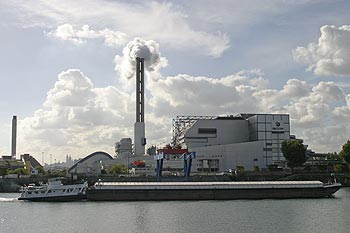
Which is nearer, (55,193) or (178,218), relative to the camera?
(178,218)

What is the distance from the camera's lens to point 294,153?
125250mm

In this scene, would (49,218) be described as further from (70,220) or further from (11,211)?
(11,211)

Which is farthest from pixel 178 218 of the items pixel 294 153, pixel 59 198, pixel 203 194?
pixel 294 153

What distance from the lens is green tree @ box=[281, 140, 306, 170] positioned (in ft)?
411

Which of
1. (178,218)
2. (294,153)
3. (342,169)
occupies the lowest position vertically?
(178,218)

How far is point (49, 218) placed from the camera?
5559 cm

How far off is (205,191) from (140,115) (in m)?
82.5

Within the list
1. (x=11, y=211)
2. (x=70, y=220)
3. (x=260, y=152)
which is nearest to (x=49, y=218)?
(x=70, y=220)

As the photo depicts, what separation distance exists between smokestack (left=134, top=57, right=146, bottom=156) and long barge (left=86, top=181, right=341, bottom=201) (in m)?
77.2

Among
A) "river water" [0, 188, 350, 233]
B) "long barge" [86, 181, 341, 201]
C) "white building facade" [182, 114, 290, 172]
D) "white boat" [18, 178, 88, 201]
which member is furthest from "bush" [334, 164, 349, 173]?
"white boat" [18, 178, 88, 201]

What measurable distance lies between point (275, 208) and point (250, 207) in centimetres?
309

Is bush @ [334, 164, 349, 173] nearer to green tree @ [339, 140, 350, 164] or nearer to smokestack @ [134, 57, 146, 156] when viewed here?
green tree @ [339, 140, 350, 164]

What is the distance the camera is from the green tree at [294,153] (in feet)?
411

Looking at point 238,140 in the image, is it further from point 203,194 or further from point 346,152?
point 203,194
